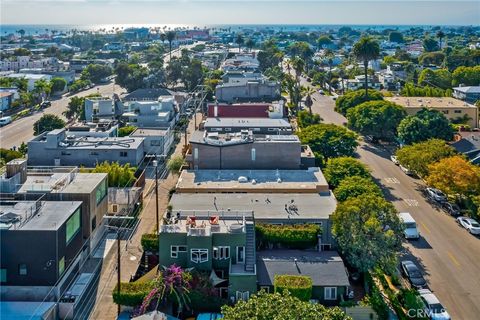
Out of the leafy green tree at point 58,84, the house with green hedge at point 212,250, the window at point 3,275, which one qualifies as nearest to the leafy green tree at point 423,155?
the house with green hedge at point 212,250

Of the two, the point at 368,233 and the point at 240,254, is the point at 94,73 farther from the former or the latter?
the point at 368,233

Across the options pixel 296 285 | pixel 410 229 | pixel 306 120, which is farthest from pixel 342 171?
pixel 306 120

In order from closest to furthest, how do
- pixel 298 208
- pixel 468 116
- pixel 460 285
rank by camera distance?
pixel 460 285 < pixel 298 208 < pixel 468 116

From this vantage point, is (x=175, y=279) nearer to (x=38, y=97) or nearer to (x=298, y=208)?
(x=298, y=208)

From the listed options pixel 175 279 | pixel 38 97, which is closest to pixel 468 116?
pixel 175 279

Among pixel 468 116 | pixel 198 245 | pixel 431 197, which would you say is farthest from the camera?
pixel 468 116

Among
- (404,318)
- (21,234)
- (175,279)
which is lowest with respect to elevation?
(404,318)

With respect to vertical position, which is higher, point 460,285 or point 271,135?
point 271,135

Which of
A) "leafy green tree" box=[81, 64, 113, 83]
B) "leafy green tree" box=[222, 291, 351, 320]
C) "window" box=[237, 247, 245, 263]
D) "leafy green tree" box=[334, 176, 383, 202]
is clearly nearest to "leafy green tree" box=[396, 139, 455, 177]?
"leafy green tree" box=[334, 176, 383, 202]
